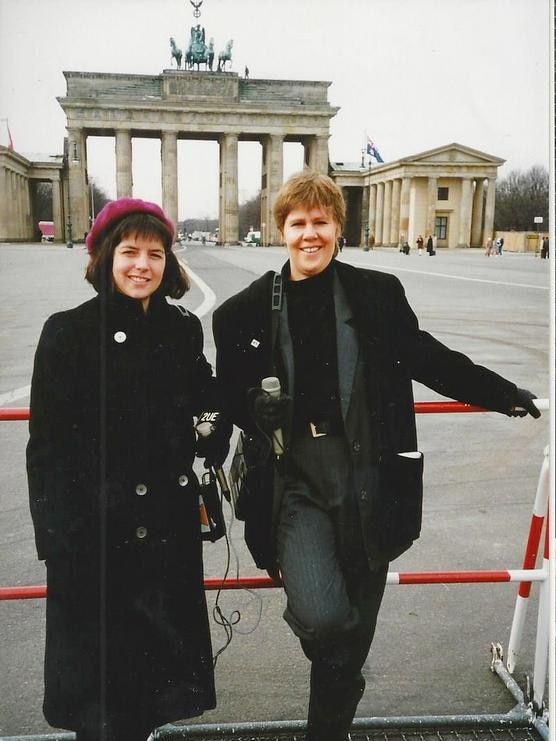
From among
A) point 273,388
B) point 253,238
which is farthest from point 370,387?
point 253,238

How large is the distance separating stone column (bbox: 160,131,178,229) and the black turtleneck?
557 mm

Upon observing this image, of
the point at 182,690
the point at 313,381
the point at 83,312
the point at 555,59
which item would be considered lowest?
the point at 182,690

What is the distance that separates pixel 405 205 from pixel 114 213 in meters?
2.36

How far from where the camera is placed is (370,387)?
7.43ft

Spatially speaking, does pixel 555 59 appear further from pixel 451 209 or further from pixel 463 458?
pixel 463 458

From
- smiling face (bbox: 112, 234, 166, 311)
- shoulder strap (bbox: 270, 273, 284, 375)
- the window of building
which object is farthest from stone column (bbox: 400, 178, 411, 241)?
smiling face (bbox: 112, 234, 166, 311)

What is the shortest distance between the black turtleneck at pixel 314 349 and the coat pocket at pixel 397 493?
0.22m

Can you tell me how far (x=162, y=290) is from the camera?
2.34 m

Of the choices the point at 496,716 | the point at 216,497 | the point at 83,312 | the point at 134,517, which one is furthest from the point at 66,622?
the point at 496,716

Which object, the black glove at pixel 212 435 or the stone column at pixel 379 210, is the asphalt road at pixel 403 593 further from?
the black glove at pixel 212 435

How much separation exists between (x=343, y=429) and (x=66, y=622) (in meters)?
1.07

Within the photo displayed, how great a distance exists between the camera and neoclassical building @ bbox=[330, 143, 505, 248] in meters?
3.15

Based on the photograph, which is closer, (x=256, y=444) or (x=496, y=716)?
(x=256, y=444)

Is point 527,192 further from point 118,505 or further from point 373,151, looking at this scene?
point 118,505
